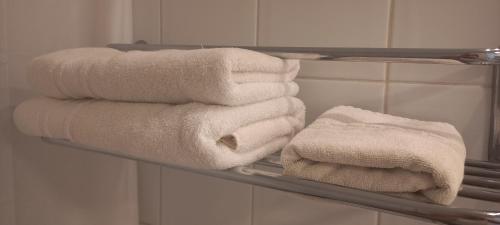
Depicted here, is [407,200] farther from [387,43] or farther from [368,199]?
[387,43]

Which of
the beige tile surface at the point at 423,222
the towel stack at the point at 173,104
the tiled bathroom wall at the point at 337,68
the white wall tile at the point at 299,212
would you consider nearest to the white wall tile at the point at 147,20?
the tiled bathroom wall at the point at 337,68

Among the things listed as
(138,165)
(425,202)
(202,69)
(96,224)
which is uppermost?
(202,69)

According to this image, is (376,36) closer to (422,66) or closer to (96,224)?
(422,66)

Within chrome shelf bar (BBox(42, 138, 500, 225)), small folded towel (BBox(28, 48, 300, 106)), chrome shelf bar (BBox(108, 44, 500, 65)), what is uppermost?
chrome shelf bar (BBox(108, 44, 500, 65))

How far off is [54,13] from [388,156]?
0.59 meters

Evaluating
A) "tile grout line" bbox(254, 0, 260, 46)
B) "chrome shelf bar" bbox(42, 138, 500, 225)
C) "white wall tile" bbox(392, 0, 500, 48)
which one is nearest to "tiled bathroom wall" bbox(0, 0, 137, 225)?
"tile grout line" bbox(254, 0, 260, 46)

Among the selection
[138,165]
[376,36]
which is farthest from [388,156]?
[138,165]

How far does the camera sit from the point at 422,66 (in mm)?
521

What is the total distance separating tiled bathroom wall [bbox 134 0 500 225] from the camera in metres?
0.50

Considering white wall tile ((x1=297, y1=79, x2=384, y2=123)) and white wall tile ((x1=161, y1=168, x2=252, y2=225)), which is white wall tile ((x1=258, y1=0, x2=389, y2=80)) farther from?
white wall tile ((x1=161, y1=168, x2=252, y2=225))

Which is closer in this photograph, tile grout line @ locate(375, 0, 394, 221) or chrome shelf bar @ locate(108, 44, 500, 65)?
chrome shelf bar @ locate(108, 44, 500, 65)

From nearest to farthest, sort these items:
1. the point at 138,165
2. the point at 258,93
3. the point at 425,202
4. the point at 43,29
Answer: the point at 425,202, the point at 258,93, the point at 43,29, the point at 138,165

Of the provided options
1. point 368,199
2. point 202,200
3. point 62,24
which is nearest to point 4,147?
point 62,24

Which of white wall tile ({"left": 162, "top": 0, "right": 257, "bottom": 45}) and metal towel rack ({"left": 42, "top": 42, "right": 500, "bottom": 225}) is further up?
white wall tile ({"left": 162, "top": 0, "right": 257, "bottom": 45})
